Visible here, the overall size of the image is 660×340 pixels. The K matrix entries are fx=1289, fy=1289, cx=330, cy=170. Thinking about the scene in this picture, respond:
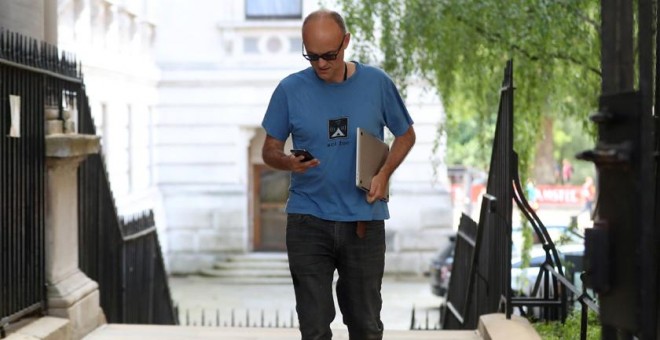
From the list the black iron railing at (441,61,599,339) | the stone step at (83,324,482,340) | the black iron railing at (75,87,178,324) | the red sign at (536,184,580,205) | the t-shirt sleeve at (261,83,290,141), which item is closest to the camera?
the t-shirt sleeve at (261,83,290,141)

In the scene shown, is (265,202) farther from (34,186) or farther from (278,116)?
(278,116)

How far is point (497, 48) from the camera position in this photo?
12.8 metres

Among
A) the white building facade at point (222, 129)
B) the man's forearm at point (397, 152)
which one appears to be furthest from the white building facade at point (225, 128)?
the man's forearm at point (397, 152)

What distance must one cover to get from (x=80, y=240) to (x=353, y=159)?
13.1ft

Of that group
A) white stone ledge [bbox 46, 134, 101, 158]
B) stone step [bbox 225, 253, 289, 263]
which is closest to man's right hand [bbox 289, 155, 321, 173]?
white stone ledge [bbox 46, 134, 101, 158]

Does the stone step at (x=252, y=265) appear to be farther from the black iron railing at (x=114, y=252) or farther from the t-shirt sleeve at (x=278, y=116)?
the t-shirt sleeve at (x=278, y=116)

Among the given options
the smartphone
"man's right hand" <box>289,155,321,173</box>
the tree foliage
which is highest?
the tree foliage

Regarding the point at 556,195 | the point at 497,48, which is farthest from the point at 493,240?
the point at 556,195

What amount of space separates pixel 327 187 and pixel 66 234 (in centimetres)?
335

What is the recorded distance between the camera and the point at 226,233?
1066 inches

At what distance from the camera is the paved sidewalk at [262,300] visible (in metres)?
21.0

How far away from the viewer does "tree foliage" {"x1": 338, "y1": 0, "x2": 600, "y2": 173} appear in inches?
473

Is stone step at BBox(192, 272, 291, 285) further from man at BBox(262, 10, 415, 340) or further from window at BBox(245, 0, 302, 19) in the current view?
man at BBox(262, 10, 415, 340)

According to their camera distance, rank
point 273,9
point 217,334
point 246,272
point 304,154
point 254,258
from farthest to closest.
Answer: point 273,9
point 254,258
point 246,272
point 217,334
point 304,154
